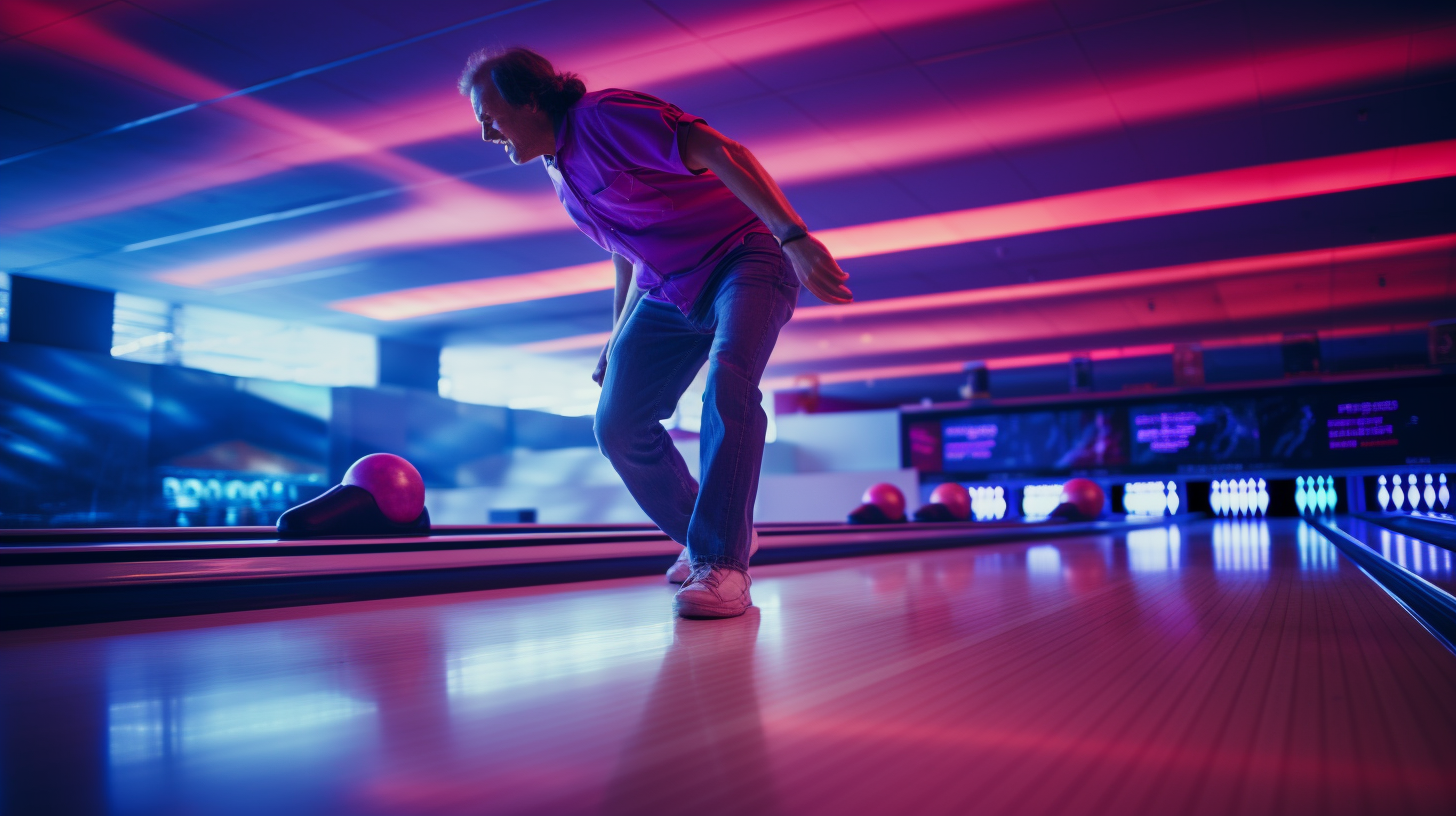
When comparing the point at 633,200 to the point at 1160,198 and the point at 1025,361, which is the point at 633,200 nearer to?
the point at 1160,198

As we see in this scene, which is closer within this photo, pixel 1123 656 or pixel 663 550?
pixel 1123 656

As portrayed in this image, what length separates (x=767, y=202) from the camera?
1471mm

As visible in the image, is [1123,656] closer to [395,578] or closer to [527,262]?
[395,578]

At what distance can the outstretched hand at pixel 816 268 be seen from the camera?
4.70 feet

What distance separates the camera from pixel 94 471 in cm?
812

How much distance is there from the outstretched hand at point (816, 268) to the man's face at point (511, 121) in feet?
1.76

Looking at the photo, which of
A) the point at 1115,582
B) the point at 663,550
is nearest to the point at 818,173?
the point at 663,550

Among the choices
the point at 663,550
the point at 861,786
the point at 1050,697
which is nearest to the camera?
the point at 861,786

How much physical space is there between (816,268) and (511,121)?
24.9 inches

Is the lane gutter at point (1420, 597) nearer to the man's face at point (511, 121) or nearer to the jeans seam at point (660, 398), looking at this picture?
the jeans seam at point (660, 398)

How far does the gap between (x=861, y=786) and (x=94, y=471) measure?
9.43 meters

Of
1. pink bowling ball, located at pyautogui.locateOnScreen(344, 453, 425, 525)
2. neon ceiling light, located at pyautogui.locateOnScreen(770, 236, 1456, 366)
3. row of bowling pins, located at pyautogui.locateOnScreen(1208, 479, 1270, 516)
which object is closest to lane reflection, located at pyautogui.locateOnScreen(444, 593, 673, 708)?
pink bowling ball, located at pyautogui.locateOnScreen(344, 453, 425, 525)

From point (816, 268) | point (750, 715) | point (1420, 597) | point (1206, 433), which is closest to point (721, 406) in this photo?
point (816, 268)

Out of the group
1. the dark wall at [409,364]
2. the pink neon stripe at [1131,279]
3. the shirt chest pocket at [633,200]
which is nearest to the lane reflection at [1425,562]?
the shirt chest pocket at [633,200]
